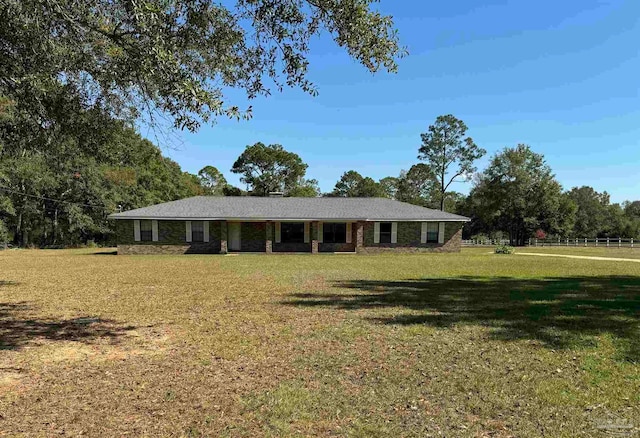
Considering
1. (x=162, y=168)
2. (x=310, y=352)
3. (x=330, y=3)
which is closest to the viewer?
(x=330, y=3)

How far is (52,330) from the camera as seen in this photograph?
264 inches

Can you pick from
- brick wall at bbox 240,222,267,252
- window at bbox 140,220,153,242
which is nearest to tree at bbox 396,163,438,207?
brick wall at bbox 240,222,267,252

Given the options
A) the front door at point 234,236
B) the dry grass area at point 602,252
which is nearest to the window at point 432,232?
the dry grass area at point 602,252

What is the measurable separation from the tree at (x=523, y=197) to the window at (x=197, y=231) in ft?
128

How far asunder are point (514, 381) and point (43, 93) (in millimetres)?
7128

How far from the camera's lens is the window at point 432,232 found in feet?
90.2

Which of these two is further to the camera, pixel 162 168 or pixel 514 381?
pixel 162 168

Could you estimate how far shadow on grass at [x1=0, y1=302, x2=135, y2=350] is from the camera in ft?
20.3

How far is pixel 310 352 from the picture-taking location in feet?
18.2

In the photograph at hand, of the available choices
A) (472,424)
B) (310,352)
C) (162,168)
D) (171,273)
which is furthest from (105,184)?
(472,424)

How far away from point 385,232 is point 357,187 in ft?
132

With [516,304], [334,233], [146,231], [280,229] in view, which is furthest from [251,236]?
[516,304]

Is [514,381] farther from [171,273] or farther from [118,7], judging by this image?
[171,273]

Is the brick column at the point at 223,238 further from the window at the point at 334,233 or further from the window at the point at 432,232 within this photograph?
the window at the point at 432,232
